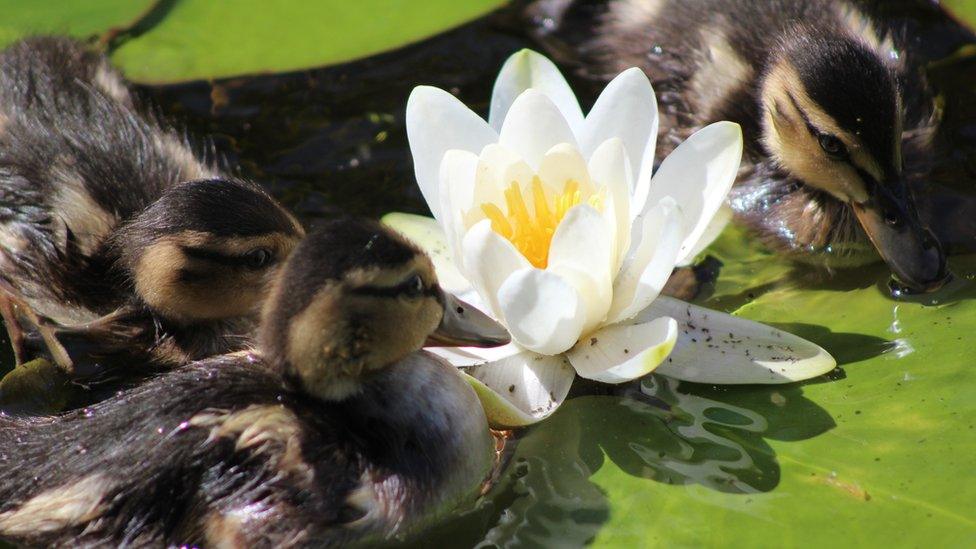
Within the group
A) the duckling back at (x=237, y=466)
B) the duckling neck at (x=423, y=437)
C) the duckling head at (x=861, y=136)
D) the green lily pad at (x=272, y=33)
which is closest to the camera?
the duckling back at (x=237, y=466)

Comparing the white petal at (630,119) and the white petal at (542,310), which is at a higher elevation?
the white petal at (630,119)

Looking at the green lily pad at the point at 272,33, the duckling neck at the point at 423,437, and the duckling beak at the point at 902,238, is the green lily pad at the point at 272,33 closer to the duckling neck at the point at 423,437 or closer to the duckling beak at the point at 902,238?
the duckling beak at the point at 902,238

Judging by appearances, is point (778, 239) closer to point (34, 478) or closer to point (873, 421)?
point (873, 421)

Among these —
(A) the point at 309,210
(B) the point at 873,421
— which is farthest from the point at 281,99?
(B) the point at 873,421

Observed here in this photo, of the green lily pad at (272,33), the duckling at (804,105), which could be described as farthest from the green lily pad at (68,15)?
the duckling at (804,105)

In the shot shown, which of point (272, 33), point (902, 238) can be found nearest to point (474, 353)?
point (902, 238)

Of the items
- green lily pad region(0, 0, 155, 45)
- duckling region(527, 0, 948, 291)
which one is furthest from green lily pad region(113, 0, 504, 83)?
duckling region(527, 0, 948, 291)

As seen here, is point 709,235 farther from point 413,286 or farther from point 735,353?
point 413,286
